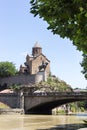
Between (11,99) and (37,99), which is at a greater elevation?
(11,99)

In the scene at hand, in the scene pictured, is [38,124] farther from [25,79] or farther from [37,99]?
[25,79]

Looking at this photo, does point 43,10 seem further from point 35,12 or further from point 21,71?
point 21,71

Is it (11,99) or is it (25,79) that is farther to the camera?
(25,79)

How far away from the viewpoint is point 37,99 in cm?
9156

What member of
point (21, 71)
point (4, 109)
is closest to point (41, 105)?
point (4, 109)

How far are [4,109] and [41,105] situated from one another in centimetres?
1170

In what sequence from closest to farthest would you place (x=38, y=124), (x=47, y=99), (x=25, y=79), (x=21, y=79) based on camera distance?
(x=38, y=124) < (x=47, y=99) < (x=21, y=79) < (x=25, y=79)

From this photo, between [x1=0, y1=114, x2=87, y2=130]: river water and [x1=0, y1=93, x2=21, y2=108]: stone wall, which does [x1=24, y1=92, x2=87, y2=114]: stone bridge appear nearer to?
[x1=0, y1=93, x2=21, y2=108]: stone wall

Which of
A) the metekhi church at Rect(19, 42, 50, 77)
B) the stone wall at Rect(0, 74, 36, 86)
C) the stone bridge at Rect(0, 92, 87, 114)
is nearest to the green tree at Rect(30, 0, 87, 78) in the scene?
the stone bridge at Rect(0, 92, 87, 114)

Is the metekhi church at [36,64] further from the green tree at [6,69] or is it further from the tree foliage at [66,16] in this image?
the tree foliage at [66,16]

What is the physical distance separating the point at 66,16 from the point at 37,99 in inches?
3239

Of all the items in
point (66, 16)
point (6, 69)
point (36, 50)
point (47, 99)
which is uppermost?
point (36, 50)

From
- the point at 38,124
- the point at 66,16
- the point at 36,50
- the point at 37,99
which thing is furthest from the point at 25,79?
the point at 66,16

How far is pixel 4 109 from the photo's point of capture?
274 ft
